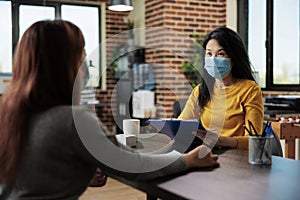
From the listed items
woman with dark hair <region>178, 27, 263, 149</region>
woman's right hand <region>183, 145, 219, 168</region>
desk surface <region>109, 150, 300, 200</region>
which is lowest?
desk surface <region>109, 150, 300, 200</region>

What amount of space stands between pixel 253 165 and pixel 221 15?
14.8ft

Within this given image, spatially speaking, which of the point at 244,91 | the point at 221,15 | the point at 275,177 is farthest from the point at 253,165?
the point at 221,15

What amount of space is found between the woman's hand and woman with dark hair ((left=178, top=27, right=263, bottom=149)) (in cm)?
15

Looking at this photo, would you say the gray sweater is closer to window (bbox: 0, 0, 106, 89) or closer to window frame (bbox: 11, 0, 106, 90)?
window (bbox: 0, 0, 106, 89)

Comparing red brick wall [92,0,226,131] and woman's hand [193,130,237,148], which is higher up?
red brick wall [92,0,226,131]

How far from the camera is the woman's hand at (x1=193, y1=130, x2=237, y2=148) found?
5.54 feet

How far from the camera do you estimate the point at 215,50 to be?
6.89 ft

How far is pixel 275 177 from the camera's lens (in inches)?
49.7

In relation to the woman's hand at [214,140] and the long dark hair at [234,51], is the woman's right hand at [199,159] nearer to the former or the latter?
the woman's hand at [214,140]

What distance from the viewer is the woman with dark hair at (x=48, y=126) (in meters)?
1.13

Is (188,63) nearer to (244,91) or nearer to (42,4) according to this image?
(42,4)

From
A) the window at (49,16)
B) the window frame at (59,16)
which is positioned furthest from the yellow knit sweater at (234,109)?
the window frame at (59,16)

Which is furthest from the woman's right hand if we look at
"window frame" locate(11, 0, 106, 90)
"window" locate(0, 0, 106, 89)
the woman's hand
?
"window frame" locate(11, 0, 106, 90)

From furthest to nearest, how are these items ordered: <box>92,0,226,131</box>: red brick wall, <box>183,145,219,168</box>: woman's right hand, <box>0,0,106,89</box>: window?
1. <box>0,0,106,89</box>: window
2. <box>92,0,226,131</box>: red brick wall
3. <box>183,145,219,168</box>: woman's right hand
